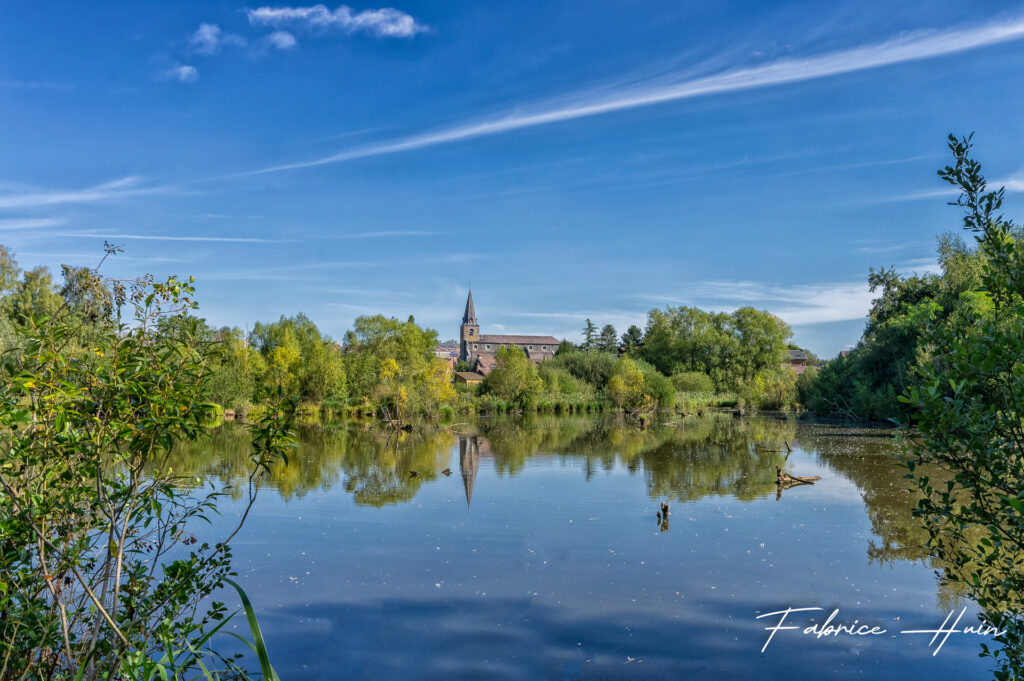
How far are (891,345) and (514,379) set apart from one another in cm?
2623

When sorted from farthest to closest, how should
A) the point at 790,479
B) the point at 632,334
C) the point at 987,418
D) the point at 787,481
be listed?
the point at 632,334
the point at 790,479
the point at 787,481
the point at 987,418

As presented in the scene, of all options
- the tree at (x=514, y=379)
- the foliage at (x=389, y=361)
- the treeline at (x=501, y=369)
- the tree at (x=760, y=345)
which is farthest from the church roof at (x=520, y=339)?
the tree at (x=514, y=379)

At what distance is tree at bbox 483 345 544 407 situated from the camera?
173ft

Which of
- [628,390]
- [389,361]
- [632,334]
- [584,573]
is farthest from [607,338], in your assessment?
[584,573]

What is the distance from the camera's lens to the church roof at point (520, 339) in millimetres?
152875

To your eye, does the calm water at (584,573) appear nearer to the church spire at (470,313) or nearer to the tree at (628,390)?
→ the tree at (628,390)

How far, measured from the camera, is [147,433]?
3893mm

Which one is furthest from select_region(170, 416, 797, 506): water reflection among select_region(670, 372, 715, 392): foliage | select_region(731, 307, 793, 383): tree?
select_region(731, 307, 793, 383): tree

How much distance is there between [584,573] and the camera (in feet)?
34.2

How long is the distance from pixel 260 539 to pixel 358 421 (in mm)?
30342

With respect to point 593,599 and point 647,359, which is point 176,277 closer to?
point 593,599

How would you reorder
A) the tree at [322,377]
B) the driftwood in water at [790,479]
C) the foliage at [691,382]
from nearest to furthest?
1. the driftwood in water at [790,479]
2. the tree at [322,377]
3. the foliage at [691,382]

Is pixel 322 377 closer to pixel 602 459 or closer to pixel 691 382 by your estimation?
pixel 602 459

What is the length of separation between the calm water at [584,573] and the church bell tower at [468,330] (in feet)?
412
